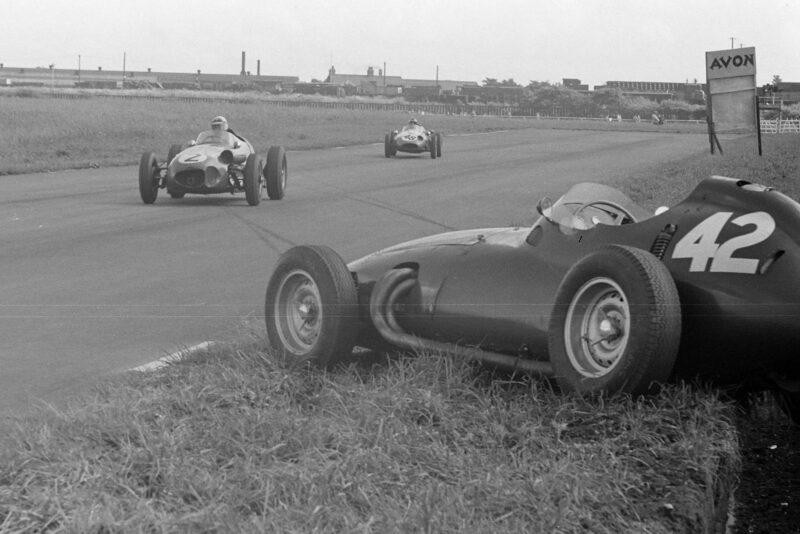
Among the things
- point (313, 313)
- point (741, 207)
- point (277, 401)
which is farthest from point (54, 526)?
point (741, 207)

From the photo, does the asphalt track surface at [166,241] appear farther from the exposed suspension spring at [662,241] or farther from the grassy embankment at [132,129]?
the grassy embankment at [132,129]

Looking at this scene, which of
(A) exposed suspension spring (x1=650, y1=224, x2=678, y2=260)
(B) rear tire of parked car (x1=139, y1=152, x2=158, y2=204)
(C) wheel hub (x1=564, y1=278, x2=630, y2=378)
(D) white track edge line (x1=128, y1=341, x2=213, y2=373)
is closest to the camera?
(C) wheel hub (x1=564, y1=278, x2=630, y2=378)

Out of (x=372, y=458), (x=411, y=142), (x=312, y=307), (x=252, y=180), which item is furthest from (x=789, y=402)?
(x=411, y=142)

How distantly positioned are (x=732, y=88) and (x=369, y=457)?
9.50 m

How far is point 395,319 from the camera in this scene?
5.31m

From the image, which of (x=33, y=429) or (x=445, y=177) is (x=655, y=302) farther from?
(x=445, y=177)

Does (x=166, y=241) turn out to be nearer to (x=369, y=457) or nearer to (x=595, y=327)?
(x=595, y=327)

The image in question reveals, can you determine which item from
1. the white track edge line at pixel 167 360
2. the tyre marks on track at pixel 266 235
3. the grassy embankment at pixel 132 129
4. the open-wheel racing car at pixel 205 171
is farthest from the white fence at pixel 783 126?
the white track edge line at pixel 167 360

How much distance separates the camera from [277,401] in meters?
4.58

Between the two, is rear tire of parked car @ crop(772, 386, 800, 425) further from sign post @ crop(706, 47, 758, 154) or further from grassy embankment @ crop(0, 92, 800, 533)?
sign post @ crop(706, 47, 758, 154)

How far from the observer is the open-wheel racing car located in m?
16.9

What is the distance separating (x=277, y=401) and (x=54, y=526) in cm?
149

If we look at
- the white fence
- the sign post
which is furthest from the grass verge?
the white fence

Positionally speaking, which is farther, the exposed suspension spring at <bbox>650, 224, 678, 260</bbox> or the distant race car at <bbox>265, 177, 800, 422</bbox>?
the exposed suspension spring at <bbox>650, 224, 678, 260</bbox>
